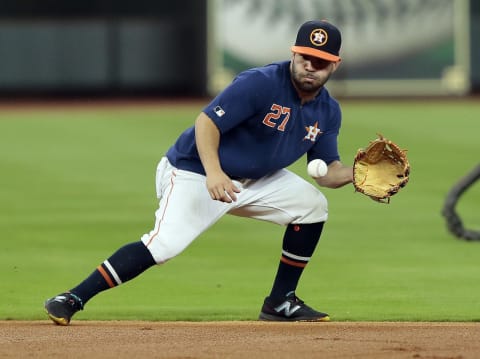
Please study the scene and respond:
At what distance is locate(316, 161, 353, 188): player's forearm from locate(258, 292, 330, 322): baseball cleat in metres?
0.64

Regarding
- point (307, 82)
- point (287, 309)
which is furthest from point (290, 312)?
point (307, 82)

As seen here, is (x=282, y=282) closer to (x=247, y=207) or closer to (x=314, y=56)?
(x=247, y=207)

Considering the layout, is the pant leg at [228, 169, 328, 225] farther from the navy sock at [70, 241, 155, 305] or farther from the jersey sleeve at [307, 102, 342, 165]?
the navy sock at [70, 241, 155, 305]

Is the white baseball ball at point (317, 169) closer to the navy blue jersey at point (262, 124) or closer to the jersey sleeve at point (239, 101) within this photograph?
the navy blue jersey at point (262, 124)

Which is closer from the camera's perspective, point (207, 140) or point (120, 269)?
point (207, 140)

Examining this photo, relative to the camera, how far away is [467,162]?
15109 mm

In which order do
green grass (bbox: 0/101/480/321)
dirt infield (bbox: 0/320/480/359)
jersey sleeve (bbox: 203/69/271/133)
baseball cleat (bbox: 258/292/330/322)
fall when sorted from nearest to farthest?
dirt infield (bbox: 0/320/480/359)
jersey sleeve (bbox: 203/69/271/133)
baseball cleat (bbox: 258/292/330/322)
green grass (bbox: 0/101/480/321)

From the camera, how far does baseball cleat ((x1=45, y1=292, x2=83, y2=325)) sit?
6613mm

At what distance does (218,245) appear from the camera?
9.83m

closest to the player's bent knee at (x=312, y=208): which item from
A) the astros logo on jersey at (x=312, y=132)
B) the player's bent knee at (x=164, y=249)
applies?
the astros logo on jersey at (x=312, y=132)

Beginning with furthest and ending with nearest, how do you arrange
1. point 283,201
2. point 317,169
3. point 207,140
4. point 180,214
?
point 283,201 < point 317,169 < point 180,214 < point 207,140

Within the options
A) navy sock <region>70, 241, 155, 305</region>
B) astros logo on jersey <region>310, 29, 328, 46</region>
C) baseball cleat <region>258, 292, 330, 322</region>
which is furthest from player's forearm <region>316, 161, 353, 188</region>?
navy sock <region>70, 241, 155, 305</region>

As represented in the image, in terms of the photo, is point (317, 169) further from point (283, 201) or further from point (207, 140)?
point (207, 140)

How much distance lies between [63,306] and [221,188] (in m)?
1.04
